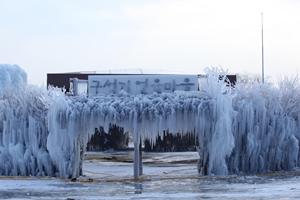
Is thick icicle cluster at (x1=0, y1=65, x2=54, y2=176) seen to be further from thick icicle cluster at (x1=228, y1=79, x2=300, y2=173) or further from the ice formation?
thick icicle cluster at (x1=228, y1=79, x2=300, y2=173)

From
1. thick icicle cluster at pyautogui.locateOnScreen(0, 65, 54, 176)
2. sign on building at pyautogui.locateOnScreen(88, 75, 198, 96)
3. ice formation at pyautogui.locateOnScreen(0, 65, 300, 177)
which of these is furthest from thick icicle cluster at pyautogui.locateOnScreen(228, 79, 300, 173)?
thick icicle cluster at pyautogui.locateOnScreen(0, 65, 54, 176)

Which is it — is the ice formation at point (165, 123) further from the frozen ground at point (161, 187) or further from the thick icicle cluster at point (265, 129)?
the frozen ground at point (161, 187)

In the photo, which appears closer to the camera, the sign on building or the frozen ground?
the frozen ground

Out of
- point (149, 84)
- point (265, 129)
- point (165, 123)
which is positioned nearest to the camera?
point (165, 123)

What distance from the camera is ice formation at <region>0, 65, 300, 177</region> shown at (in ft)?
58.2

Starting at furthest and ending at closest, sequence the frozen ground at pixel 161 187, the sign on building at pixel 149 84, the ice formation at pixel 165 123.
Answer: the sign on building at pixel 149 84 → the ice formation at pixel 165 123 → the frozen ground at pixel 161 187

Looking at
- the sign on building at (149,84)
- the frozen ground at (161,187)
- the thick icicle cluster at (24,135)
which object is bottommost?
the frozen ground at (161,187)

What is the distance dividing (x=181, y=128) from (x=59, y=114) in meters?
4.08

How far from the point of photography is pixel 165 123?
17719 millimetres

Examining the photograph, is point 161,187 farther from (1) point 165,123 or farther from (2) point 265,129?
(2) point 265,129

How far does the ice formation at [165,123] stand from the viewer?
17.8 metres

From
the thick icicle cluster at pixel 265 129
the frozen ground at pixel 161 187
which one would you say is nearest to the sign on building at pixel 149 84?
the thick icicle cluster at pixel 265 129

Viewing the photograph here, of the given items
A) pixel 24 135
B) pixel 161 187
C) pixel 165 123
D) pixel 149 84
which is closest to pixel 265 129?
pixel 165 123

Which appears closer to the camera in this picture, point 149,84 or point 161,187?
point 161,187
